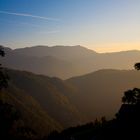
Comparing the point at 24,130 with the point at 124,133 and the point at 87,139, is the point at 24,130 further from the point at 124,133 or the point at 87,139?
the point at 87,139

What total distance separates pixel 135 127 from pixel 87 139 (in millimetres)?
30735

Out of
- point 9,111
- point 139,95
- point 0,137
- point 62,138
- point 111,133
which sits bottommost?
point 62,138

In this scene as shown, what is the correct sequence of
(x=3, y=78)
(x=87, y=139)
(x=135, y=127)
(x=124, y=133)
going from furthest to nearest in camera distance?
1. (x=87, y=139)
2. (x=124, y=133)
3. (x=135, y=127)
4. (x=3, y=78)

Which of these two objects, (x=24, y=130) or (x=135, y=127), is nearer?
(x=24, y=130)

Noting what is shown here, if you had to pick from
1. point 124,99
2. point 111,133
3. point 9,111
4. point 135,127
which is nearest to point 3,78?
point 9,111

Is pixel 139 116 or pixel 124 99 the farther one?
pixel 139 116

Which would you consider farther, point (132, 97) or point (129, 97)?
point (132, 97)

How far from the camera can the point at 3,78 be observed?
17.7m

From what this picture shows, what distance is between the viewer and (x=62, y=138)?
226ft

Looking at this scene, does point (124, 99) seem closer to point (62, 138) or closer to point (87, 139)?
point (87, 139)

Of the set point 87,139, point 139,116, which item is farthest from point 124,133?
point 87,139

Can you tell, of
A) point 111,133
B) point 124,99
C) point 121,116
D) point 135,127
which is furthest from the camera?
point 121,116

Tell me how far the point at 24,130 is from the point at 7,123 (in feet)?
4.14

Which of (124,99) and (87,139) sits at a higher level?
(124,99)
